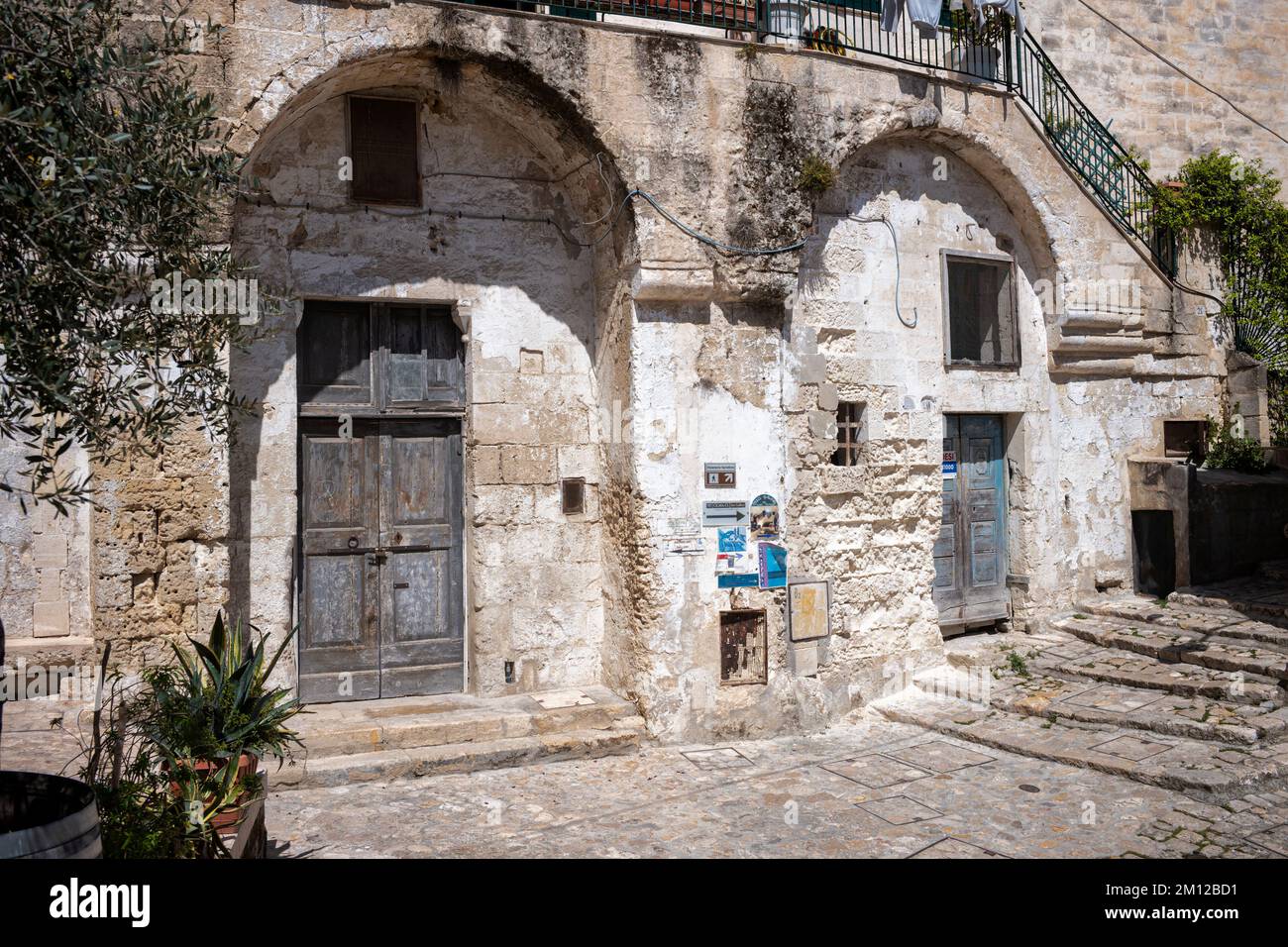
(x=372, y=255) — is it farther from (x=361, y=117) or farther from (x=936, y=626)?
(x=936, y=626)

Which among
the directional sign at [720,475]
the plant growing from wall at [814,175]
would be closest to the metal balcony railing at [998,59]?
the plant growing from wall at [814,175]

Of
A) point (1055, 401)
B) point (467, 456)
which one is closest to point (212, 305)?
point (467, 456)

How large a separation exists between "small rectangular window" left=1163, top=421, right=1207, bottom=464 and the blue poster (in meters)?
5.30

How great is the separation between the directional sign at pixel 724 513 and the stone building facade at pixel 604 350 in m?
0.06

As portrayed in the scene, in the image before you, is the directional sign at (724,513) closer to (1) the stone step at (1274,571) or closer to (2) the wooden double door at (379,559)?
(2) the wooden double door at (379,559)

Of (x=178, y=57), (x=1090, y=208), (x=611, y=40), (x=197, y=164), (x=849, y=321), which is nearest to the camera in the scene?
(x=197, y=164)

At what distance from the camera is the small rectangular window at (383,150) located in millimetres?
7172

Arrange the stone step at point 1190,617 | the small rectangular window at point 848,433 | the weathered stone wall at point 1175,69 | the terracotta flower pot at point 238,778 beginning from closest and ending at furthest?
1. the terracotta flower pot at point 238,778
2. the stone step at point 1190,617
3. the small rectangular window at point 848,433
4. the weathered stone wall at point 1175,69

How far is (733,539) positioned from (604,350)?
1675mm

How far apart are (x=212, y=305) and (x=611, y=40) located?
166 inches

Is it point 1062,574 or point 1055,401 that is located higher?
point 1055,401

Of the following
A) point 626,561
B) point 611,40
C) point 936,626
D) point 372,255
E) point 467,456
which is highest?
point 611,40

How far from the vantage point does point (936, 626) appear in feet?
28.9

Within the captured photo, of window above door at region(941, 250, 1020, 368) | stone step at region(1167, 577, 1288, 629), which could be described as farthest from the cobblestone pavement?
window above door at region(941, 250, 1020, 368)
